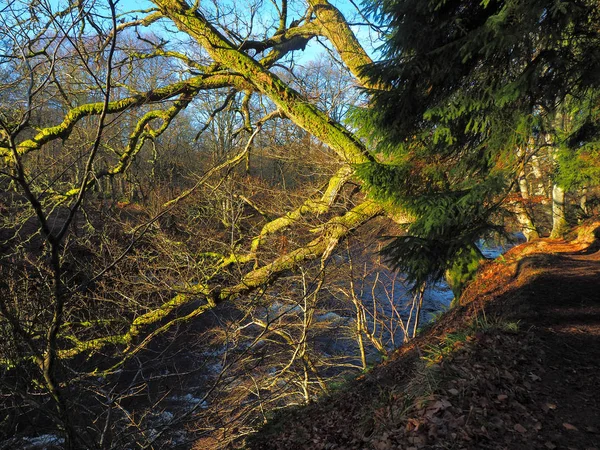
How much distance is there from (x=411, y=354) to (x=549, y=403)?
2079mm

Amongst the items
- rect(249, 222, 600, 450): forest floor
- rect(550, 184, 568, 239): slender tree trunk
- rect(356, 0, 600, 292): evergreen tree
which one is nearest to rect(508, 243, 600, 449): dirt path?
rect(249, 222, 600, 450): forest floor

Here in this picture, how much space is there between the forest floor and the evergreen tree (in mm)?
1061

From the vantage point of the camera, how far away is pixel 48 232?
2014 millimetres

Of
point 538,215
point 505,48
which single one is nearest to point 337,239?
point 505,48

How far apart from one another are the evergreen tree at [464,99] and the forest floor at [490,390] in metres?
1.06

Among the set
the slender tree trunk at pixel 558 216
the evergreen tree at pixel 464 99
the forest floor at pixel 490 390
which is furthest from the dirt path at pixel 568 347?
the slender tree trunk at pixel 558 216

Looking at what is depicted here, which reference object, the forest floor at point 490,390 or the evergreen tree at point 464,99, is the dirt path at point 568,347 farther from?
the evergreen tree at point 464,99

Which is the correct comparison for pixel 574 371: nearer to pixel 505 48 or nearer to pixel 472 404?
pixel 472 404

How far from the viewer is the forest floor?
2.50 m

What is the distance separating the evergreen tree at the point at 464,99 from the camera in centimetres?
333

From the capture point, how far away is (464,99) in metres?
3.90

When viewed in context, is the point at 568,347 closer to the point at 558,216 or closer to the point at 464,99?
the point at 464,99

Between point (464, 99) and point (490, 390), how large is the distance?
283 centimetres

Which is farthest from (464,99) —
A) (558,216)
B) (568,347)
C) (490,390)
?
(558,216)
